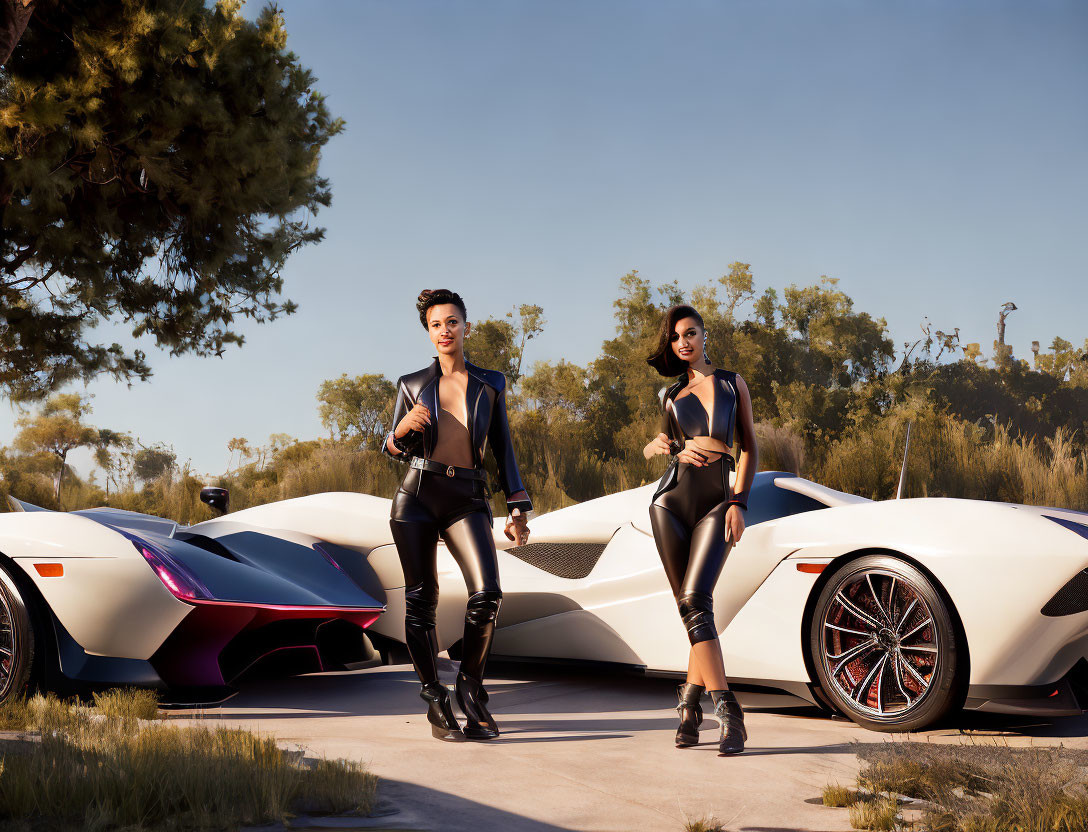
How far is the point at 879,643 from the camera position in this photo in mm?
4223

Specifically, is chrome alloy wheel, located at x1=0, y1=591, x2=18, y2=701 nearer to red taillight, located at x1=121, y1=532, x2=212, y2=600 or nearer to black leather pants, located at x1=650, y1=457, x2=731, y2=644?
red taillight, located at x1=121, y1=532, x2=212, y2=600

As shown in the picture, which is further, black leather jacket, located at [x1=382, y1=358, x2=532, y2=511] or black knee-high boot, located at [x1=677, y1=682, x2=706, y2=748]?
black leather jacket, located at [x1=382, y1=358, x2=532, y2=511]

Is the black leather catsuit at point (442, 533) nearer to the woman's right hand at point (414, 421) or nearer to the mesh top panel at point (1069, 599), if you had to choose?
the woman's right hand at point (414, 421)

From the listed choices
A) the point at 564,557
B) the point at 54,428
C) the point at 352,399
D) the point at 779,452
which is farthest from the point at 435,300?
the point at 352,399

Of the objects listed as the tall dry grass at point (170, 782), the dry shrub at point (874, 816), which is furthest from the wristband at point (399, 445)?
the dry shrub at point (874, 816)

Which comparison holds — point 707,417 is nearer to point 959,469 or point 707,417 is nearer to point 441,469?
point 441,469

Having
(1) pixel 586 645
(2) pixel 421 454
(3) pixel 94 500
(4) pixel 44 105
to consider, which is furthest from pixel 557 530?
(3) pixel 94 500

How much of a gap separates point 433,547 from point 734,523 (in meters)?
1.20

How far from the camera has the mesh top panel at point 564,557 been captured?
5.39m

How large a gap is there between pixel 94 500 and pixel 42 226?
4.32 meters

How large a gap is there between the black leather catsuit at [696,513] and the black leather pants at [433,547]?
711mm

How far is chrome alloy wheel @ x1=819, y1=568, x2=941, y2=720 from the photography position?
418cm

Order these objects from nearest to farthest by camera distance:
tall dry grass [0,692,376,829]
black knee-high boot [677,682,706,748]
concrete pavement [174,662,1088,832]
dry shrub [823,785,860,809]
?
tall dry grass [0,692,376,829]
concrete pavement [174,662,1088,832]
dry shrub [823,785,860,809]
black knee-high boot [677,682,706,748]

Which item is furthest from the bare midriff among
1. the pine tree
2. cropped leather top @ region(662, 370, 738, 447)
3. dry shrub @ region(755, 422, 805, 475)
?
the pine tree
